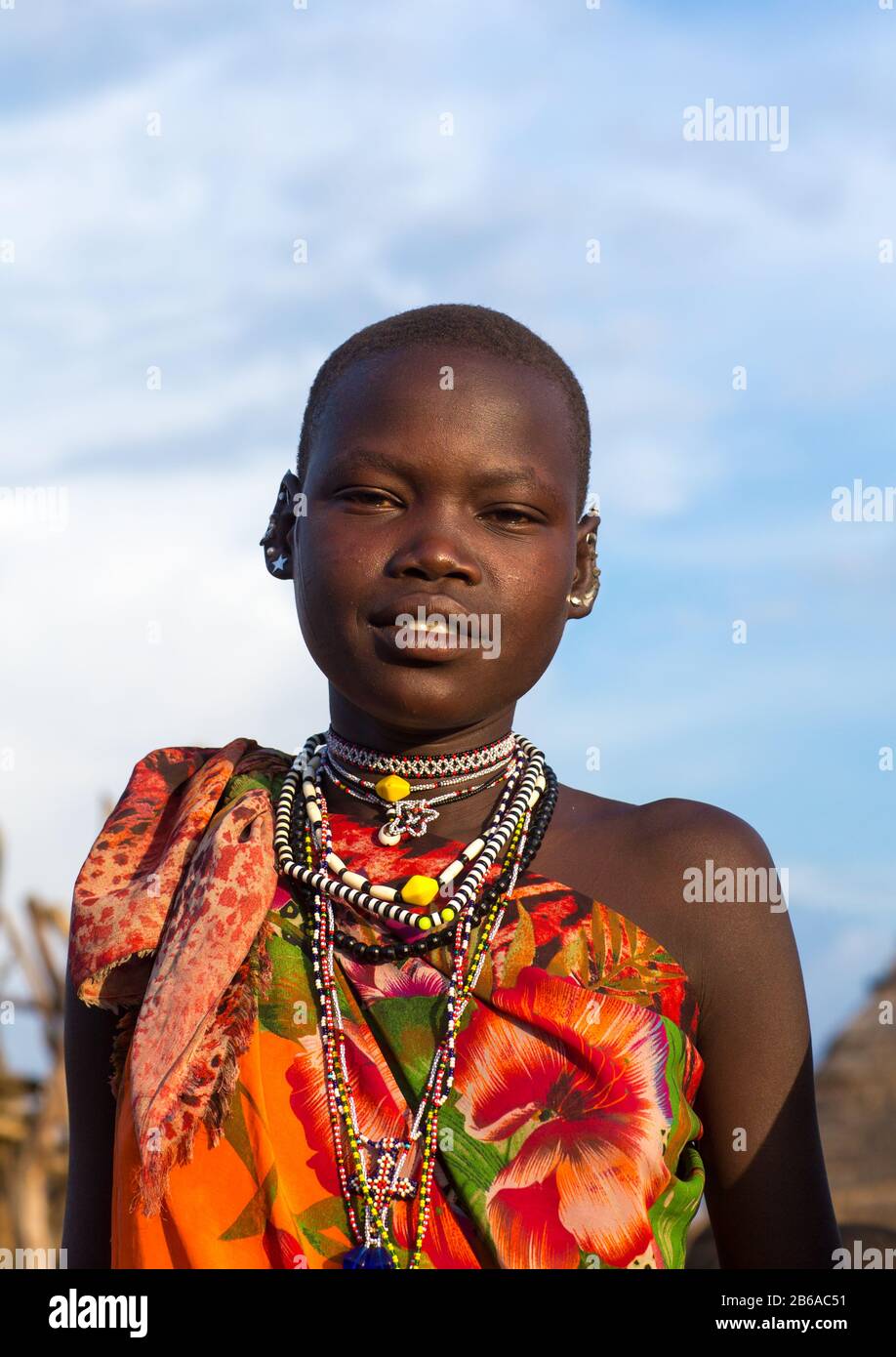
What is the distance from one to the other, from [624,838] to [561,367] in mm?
934

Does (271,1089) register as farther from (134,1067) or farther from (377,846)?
(377,846)

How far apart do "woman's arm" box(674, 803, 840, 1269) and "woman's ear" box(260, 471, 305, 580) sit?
971mm

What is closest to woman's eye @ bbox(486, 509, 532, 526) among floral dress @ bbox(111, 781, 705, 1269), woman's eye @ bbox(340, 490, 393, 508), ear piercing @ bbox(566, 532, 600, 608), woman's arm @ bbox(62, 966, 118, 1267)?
woman's eye @ bbox(340, 490, 393, 508)

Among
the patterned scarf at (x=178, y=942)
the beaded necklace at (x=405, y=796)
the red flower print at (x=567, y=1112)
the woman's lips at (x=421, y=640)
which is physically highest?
the woman's lips at (x=421, y=640)

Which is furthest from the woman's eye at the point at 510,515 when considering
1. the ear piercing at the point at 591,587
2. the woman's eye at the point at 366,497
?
the ear piercing at the point at 591,587

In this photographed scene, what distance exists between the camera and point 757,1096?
2771 mm

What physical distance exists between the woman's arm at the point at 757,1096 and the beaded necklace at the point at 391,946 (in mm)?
336

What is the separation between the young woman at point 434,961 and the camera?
8.43 ft

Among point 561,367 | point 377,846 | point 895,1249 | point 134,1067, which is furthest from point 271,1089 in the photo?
point 895,1249

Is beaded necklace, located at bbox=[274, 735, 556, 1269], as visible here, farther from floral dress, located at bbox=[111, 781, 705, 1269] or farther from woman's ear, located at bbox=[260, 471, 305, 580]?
woman's ear, located at bbox=[260, 471, 305, 580]

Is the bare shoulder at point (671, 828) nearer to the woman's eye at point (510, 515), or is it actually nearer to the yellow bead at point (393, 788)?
the yellow bead at point (393, 788)

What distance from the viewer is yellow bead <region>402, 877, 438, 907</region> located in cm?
268

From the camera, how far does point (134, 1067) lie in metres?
2.60
